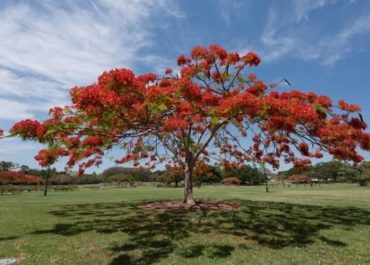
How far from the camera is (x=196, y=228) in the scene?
1212 centimetres

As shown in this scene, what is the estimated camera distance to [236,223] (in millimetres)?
13219

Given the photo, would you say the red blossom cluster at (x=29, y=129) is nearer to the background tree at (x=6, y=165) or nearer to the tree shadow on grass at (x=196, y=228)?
the tree shadow on grass at (x=196, y=228)

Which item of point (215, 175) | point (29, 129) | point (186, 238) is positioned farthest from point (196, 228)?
point (215, 175)

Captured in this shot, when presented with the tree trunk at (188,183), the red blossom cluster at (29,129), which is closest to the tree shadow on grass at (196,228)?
the tree trunk at (188,183)

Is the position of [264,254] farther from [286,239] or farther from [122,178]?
[122,178]

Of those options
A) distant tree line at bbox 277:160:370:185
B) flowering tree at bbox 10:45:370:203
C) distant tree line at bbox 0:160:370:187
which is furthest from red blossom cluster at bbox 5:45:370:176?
distant tree line at bbox 277:160:370:185

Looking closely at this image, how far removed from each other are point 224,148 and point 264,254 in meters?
13.9

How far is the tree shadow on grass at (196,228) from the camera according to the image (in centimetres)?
916

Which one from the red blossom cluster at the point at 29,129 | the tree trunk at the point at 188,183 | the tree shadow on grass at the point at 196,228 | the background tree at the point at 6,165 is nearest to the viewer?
the tree shadow on grass at the point at 196,228

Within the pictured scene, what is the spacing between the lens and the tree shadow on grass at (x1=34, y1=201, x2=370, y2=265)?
→ 9.16m

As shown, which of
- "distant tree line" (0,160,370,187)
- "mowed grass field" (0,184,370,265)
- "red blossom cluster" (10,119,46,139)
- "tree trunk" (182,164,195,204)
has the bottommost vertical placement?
"mowed grass field" (0,184,370,265)

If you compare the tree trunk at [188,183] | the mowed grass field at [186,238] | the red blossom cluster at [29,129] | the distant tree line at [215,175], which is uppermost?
the distant tree line at [215,175]

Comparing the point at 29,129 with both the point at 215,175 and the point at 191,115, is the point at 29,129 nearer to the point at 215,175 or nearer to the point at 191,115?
the point at 191,115

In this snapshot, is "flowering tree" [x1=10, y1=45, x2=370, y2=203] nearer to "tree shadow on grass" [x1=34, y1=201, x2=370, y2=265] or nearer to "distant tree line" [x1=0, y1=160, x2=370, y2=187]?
"tree shadow on grass" [x1=34, y1=201, x2=370, y2=265]
